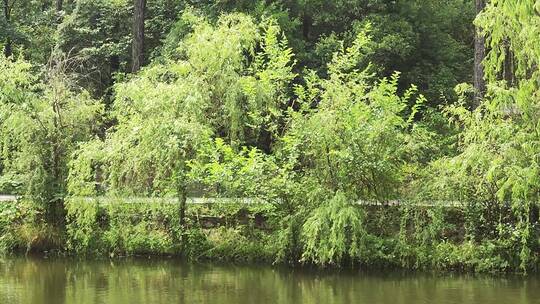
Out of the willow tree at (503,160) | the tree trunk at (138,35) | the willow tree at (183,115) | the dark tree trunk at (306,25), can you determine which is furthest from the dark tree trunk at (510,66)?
the tree trunk at (138,35)

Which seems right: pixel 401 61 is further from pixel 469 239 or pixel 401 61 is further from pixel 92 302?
pixel 92 302

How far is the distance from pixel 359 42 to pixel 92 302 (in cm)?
911

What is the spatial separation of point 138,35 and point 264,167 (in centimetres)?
1209

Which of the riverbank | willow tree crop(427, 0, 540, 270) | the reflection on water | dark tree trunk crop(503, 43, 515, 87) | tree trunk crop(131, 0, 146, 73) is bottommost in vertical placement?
the reflection on water

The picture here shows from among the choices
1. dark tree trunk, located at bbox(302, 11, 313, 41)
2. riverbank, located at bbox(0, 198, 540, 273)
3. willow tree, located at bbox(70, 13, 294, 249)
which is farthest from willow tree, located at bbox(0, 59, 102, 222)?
dark tree trunk, located at bbox(302, 11, 313, 41)

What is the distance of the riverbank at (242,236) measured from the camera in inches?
603

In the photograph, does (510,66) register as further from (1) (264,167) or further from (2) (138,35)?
(2) (138,35)

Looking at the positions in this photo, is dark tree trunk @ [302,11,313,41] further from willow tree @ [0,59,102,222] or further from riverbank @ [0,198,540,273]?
riverbank @ [0,198,540,273]

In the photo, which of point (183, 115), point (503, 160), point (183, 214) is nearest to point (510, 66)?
point (503, 160)

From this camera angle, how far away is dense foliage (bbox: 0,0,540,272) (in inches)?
592

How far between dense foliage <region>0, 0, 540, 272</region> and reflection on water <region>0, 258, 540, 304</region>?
0.87m

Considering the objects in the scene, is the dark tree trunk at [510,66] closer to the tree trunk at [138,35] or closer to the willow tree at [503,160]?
the willow tree at [503,160]

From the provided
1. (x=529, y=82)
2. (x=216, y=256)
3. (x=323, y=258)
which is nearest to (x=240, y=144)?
(x=216, y=256)

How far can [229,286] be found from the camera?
13.7 meters
